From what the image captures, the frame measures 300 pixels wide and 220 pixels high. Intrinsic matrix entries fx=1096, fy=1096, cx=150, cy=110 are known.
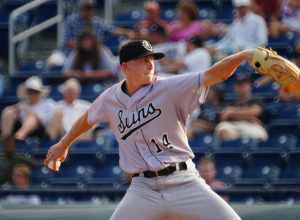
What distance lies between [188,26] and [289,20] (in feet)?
3.23

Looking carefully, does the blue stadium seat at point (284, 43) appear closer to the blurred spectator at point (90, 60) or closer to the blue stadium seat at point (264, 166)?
the blue stadium seat at point (264, 166)

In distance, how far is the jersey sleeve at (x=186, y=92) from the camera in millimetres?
5895

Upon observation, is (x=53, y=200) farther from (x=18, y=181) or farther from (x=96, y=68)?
(x=96, y=68)

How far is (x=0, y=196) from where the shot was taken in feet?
29.9

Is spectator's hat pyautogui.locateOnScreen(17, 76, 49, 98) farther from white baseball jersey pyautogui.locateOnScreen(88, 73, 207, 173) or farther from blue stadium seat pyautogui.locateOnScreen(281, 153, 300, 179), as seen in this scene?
white baseball jersey pyautogui.locateOnScreen(88, 73, 207, 173)

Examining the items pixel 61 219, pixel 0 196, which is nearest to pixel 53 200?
pixel 0 196

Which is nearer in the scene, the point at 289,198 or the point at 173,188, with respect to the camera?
the point at 173,188

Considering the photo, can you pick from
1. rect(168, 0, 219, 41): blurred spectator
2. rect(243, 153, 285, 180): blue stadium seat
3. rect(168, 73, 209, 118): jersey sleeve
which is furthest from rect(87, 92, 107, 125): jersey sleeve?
rect(168, 0, 219, 41): blurred spectator

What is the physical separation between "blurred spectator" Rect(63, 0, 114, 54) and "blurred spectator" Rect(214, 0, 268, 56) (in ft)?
4.86

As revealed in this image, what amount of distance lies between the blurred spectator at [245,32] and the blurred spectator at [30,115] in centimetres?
174

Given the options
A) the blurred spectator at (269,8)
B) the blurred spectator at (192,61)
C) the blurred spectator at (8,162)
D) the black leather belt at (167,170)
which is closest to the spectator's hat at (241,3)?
the blurred spectator at (269,8)

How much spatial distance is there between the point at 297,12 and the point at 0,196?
10.9ft

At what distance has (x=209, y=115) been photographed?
989 cm

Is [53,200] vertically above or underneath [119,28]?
underneath
